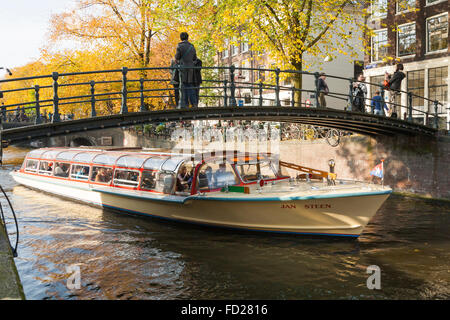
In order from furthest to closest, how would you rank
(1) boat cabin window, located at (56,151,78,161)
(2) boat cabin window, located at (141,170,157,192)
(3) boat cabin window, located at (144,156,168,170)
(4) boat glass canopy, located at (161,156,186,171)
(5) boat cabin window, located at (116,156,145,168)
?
(1) boat cabin window, located at (56,151,78,161) → (5) boat cabin window, located at (116,156,145,168) → (3) boat cabin window, located at (144,156,168,170) → (2) boat cabin window, located at (141,170,157,192) → (4) boat glass canopy, located at (161,156,186,171)

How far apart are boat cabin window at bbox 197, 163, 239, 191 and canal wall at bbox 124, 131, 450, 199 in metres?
7.96

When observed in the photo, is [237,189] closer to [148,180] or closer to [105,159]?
[148,180]

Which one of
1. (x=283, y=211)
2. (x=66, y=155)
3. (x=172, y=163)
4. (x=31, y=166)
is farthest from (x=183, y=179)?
(x=31, y=166)

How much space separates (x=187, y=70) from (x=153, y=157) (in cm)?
376

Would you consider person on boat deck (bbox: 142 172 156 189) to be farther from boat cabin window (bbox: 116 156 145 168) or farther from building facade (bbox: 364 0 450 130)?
building facade (bbox: 364 0 450 130)

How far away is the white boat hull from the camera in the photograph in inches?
430

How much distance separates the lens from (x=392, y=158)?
1775 centimetres

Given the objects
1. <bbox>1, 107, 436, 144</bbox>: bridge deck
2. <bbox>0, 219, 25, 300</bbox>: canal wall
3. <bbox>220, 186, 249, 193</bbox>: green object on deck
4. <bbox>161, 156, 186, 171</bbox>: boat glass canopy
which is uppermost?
<bbox>1, 107, 436, 144</bbox>: bridge deck

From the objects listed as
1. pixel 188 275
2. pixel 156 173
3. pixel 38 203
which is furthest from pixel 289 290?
pixel 38 203

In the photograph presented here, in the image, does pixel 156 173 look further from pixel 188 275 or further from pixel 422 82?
pixel 422 82

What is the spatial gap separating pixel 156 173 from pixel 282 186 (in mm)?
3780

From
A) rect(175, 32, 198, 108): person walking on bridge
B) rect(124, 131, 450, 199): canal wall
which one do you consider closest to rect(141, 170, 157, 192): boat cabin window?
rect(175, 32, 198, 108): person walking on bridge

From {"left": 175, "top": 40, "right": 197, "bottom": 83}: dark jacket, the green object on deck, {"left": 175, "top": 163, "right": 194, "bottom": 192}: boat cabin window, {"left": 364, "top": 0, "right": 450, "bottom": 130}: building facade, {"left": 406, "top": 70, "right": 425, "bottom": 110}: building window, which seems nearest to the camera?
{"left": 175, "top": 40, "right": 197, "bottom": 83}: dark jacket

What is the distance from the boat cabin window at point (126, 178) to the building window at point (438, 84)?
48.8 ft
